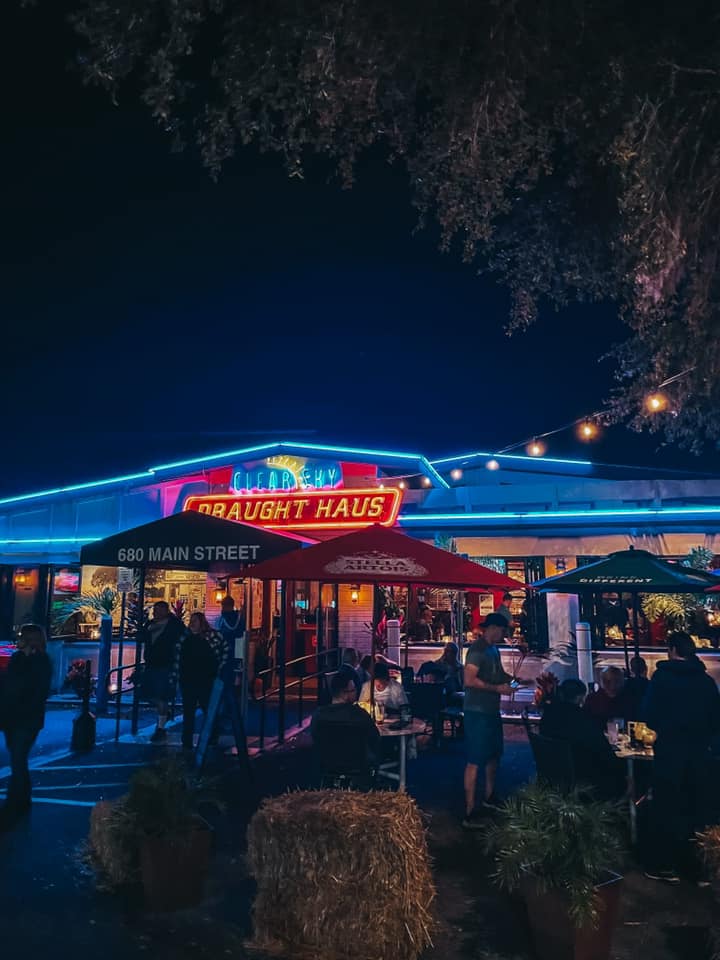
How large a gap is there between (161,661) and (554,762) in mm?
6797

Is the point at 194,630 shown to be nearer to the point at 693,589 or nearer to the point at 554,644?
the point at 693,589

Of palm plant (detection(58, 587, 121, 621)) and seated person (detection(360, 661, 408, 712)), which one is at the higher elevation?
palm plant (detection(58, 587, 121, 621))

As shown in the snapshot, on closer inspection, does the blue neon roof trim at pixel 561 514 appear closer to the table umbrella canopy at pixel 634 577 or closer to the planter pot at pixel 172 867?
the table umbrella canopy at pixel 634 577

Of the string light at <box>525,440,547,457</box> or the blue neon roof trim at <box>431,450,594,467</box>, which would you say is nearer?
the blue neon roof trim at <box>431,450,594,467</box>

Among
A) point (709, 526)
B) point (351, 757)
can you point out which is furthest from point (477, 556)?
point (351, 757)

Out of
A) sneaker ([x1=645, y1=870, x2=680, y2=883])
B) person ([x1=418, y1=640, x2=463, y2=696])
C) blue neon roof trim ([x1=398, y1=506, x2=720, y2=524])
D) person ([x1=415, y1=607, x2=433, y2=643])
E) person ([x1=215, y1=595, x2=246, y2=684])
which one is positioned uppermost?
blue neon roof trim ([x1=398, y1=506, x2=720, y2=524])

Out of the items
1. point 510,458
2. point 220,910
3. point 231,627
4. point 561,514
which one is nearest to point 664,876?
point 220,910

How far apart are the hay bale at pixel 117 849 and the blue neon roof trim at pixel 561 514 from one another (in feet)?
38.3

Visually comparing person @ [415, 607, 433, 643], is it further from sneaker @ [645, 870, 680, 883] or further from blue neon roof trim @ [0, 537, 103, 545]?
sneaker @ [645, 870, 680, 883]

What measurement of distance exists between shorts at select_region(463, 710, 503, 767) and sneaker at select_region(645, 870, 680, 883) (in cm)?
176

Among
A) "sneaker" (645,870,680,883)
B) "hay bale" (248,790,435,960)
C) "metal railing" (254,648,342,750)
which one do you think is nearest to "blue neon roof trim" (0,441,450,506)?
"metal railing" (254,648,342,750)

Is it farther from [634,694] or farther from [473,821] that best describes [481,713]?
[634,694]

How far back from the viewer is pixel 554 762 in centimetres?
568

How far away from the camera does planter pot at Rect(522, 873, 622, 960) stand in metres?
3.83
